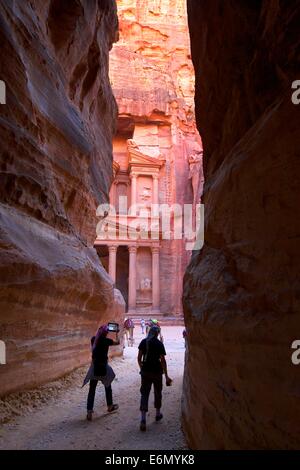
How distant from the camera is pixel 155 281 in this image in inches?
1400

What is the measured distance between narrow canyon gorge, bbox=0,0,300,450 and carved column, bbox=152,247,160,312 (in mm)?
20808

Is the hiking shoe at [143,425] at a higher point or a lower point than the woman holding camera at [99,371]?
lower

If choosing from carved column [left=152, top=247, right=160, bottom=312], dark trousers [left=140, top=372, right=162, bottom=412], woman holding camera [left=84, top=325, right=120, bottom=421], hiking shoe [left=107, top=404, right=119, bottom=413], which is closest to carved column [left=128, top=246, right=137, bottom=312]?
carved column [left=152, top=247, right=160, bottom=312]

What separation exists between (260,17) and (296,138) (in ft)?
5.97

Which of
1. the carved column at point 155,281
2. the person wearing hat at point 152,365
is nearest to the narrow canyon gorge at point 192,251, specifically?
the person wearing hat at point 152,365

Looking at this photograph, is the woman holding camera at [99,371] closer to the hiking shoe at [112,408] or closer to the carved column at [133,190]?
the hiking shoe at [112,408]

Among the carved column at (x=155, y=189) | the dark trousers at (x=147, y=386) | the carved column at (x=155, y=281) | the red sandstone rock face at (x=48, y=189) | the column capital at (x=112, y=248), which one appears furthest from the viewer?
the carved column at (x=155, y=189)

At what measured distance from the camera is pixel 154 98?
40594 millimetres

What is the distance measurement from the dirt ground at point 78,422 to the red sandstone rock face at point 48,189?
0.37 m

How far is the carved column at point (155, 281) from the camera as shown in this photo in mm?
34750

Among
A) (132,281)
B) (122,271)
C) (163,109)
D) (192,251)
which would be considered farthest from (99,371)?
(163,109)

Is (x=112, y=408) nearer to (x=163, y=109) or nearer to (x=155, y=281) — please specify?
(x=155, y=281)
